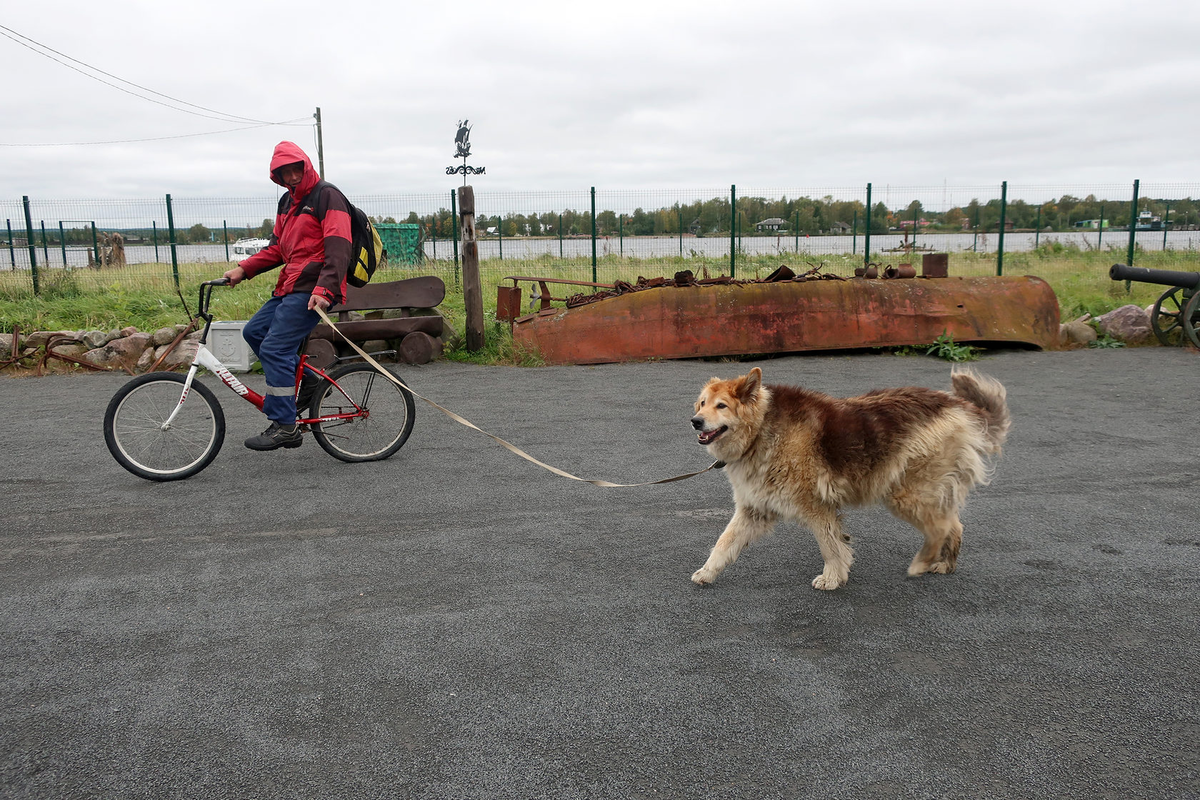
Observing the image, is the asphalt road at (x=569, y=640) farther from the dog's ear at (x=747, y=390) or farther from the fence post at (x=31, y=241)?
the fence post at (x=31, y=241)

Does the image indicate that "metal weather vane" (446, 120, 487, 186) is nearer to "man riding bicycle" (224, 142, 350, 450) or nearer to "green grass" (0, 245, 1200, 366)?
"green grass" (0, 245, 1200, 366)

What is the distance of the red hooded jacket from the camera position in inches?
234

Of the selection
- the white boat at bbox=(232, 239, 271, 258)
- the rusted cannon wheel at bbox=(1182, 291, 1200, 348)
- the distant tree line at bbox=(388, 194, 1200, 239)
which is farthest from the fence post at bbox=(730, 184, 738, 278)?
the white boat at bbox=(232, 239, 271, 258)

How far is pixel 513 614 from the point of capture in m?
3.80

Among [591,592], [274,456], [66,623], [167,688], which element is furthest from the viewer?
[274,456]

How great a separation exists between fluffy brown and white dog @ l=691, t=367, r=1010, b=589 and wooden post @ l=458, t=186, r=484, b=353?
27.7 feet

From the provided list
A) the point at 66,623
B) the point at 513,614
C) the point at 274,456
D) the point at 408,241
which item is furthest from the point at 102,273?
the point at 513,614

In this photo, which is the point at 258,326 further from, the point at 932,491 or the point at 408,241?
the point at 408,241

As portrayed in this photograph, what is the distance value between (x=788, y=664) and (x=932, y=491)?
1273 millimetres

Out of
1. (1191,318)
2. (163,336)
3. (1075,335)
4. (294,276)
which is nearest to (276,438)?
(294,276)

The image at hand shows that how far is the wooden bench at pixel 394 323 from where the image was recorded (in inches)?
432

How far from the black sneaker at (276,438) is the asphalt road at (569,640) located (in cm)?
26

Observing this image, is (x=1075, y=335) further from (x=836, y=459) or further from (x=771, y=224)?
(x=836, y=459)

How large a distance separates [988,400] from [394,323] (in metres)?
8.88
